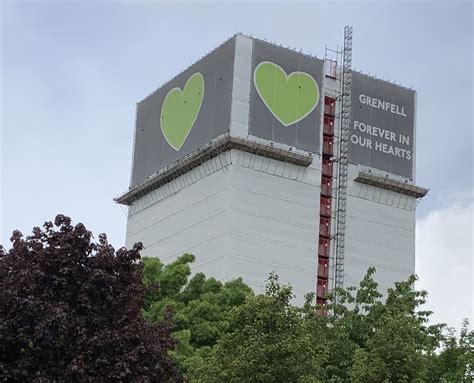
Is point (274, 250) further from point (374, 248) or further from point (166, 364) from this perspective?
point (166, 364)

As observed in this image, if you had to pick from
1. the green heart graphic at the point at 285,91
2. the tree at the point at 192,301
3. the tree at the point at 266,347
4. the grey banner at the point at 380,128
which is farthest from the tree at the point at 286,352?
the grey banner at the point at 380,128

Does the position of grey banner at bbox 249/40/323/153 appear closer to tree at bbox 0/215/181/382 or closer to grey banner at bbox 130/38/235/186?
grey banner at bbox 130/38/235/186

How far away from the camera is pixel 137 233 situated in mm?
109812

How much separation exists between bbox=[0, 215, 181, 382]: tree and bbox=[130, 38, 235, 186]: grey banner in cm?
7242

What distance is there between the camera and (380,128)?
109 metres

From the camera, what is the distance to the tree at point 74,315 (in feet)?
79.1

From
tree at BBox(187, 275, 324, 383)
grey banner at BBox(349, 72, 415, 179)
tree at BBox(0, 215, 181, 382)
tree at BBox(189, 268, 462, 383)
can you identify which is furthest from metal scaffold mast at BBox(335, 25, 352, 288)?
tree at BBox(0, 215, 181, 382)

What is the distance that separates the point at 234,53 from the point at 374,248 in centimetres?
2309

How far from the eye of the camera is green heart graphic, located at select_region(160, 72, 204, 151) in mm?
102875

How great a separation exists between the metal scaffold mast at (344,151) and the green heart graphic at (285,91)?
3.72m

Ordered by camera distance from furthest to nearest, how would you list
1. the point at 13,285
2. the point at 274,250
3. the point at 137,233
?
the point at 137,233 < the point at 274,250 < the point at 13,285

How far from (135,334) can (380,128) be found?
284ft

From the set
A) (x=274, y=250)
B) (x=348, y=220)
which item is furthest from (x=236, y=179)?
(x=348, y=220)

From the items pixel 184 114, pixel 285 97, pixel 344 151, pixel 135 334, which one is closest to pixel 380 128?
pixel 344 151
